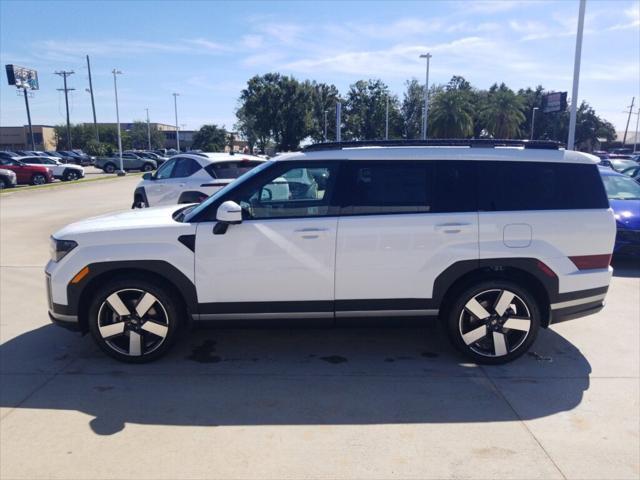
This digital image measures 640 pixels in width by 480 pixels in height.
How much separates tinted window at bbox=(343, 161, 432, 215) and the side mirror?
891 millimetres

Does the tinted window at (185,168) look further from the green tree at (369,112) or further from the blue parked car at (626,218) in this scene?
the green tree at (369,112)

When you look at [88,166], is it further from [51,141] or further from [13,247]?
[13,247]

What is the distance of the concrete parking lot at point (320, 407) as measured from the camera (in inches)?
115

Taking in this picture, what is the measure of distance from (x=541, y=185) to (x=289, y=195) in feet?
7.04

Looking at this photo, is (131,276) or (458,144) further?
(458,144)

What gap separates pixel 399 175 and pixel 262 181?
1.15 m

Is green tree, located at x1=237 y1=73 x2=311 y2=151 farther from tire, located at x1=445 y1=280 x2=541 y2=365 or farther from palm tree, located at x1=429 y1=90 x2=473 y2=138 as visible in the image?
tire, located at x1=445 y1=280 x2=541 y2=365

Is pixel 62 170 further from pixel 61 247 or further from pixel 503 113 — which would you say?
pixel 503 113

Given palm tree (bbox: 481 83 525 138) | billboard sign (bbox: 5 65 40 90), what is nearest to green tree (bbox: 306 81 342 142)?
palm tree (bbox: 481 83 525 138)

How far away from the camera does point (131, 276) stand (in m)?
4.08

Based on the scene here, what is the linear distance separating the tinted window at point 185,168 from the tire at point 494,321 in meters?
6.92

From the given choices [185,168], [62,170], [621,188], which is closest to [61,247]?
[185,168]

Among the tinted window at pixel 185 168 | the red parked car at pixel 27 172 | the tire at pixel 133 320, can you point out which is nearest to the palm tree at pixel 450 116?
the red parked car at pixel 27 172

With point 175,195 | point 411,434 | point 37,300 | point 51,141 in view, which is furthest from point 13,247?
point 51,141
